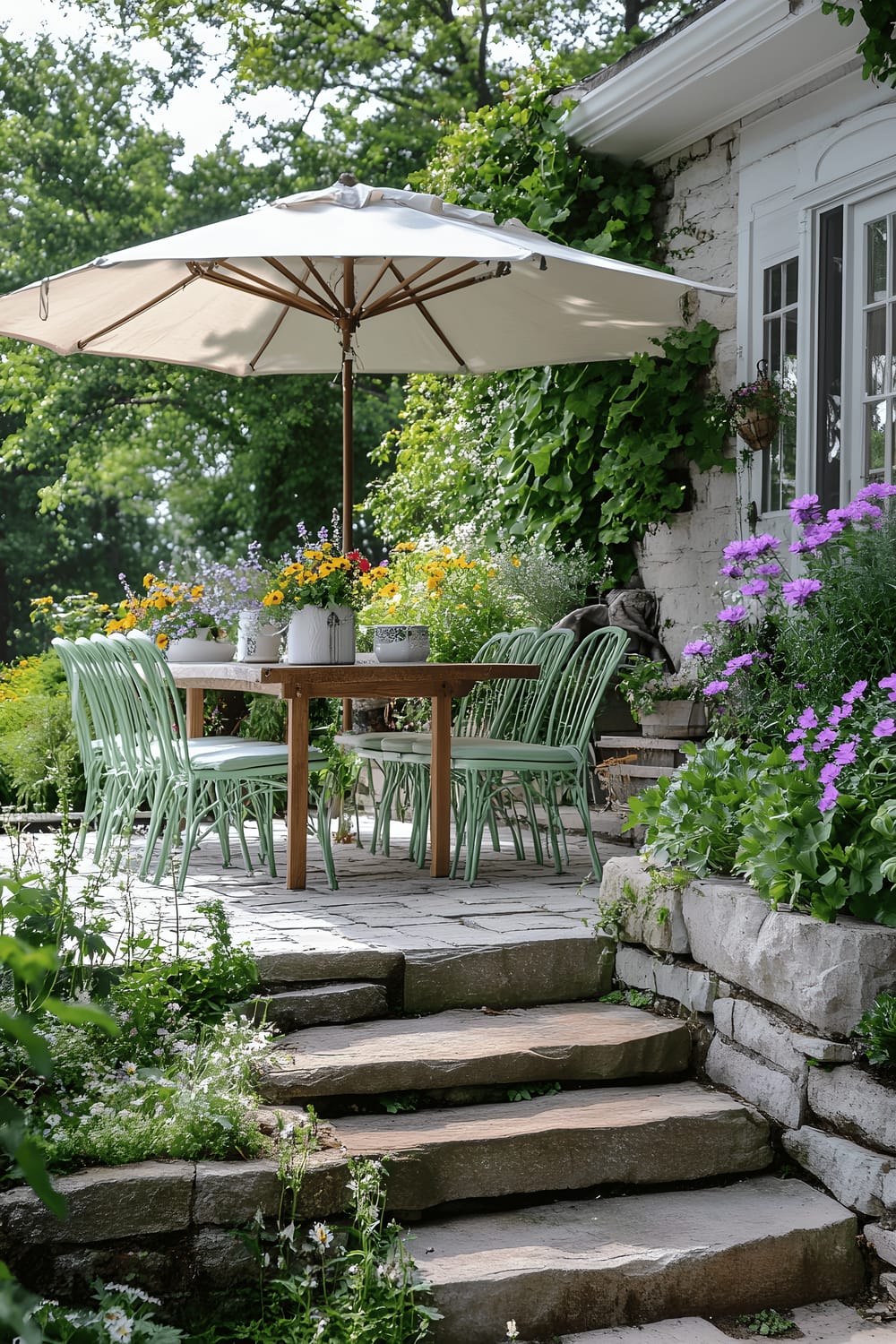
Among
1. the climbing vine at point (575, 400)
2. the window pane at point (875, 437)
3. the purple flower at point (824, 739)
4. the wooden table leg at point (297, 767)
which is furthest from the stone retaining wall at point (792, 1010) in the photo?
the climbing vine at point (575, 400)

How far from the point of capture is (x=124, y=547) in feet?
79.0

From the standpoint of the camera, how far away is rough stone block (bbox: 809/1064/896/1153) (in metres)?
2.69

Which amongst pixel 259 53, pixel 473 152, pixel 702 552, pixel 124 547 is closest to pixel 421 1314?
pixel 702 552

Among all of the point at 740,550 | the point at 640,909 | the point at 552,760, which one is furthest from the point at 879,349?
the point at 640,909

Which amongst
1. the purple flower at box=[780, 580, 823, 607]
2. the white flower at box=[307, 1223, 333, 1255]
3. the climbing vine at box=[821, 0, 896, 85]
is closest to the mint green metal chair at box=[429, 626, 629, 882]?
the purple flower at box=[780, 580, 823, 607]

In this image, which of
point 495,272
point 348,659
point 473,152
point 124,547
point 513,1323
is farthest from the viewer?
point 124,547

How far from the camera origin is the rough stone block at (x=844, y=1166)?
2.71 metres

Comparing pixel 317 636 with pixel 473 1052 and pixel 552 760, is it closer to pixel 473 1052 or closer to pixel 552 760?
pixel 552 760

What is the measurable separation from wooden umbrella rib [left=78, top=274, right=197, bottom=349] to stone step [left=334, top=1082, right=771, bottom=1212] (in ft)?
10.8

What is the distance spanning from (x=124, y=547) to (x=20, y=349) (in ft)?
24.5

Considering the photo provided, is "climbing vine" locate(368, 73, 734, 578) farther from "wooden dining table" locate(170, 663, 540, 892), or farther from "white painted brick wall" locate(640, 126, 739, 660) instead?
"wooden dining table" locate(170, 663, 540, 892)

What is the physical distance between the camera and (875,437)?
5.23m

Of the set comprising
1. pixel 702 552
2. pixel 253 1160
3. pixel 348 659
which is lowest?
pixel 253 1160

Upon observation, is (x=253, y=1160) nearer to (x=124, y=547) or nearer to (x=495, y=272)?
(x=495, y=272)
